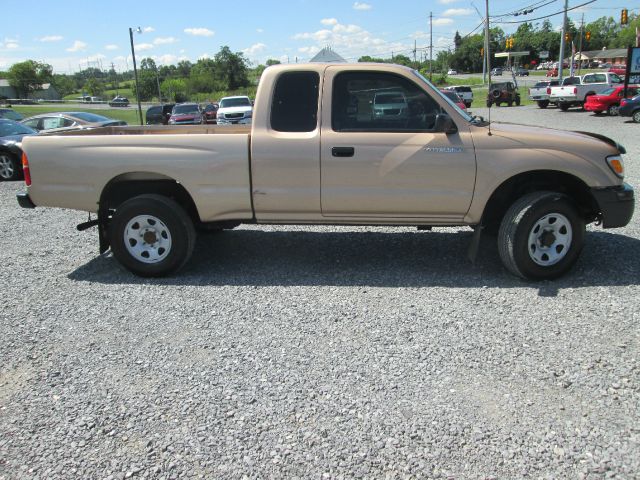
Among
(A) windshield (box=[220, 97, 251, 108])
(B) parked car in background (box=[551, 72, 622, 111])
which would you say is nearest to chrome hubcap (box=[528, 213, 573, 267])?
(A) windshield (box=[220, 97, 251, 108])

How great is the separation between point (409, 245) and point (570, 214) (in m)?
1.90

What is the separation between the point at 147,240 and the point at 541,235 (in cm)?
381

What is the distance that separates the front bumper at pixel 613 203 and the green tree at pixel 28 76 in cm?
11386

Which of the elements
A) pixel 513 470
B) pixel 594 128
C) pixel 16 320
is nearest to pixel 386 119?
pixel 513 470

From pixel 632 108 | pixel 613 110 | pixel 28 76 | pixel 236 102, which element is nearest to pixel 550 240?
pixel 632 108

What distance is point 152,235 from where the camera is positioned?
17.6 ft

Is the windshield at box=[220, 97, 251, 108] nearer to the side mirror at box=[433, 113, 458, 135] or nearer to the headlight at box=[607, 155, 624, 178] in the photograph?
the side mirror at box=[433, 113, 458, 135]

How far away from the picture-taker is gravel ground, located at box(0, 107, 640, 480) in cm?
276

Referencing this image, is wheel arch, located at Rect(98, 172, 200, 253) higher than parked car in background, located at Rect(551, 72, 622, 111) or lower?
lower

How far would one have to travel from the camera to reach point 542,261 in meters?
5.01

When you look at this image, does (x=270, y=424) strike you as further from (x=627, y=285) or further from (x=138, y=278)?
(x=627, y=285)

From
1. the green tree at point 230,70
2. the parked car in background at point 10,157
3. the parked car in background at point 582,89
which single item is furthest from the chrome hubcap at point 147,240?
the green tree at point 230,70

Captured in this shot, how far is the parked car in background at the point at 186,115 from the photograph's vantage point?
1090 inches

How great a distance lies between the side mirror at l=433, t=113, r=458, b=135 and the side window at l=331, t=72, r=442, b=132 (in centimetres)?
14
